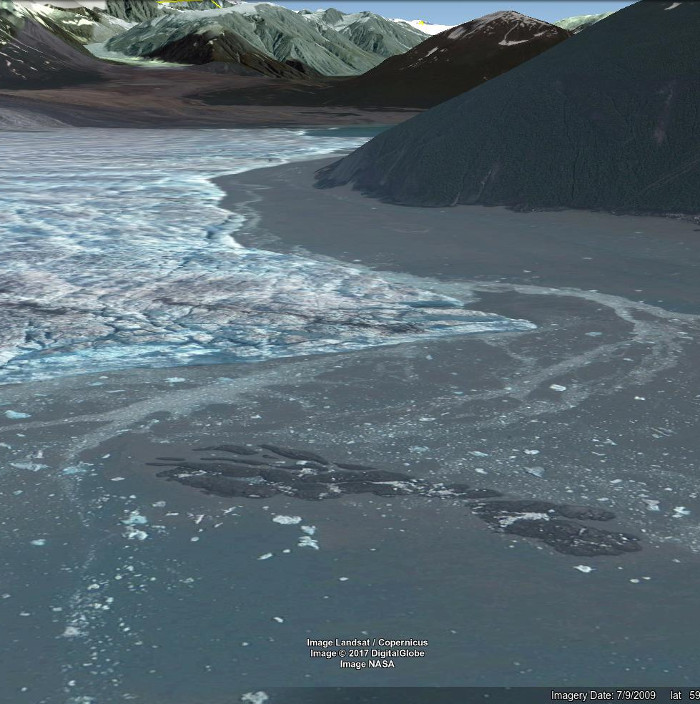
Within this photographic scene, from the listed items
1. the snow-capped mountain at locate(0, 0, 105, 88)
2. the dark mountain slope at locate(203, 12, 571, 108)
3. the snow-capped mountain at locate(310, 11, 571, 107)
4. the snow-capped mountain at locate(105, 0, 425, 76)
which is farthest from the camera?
the snow-capped mountain at locate(105, 0, 425, 76)

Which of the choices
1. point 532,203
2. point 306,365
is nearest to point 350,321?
point 306,365

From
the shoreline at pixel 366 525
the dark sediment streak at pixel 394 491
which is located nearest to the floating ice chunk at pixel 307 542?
the shoreline at pixel 366 525

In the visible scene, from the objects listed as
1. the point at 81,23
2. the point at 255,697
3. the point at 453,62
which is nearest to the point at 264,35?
the point at 81,23

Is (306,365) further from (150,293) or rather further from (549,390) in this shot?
(150,293)

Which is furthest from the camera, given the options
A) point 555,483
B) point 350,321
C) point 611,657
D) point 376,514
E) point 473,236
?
point 473,236

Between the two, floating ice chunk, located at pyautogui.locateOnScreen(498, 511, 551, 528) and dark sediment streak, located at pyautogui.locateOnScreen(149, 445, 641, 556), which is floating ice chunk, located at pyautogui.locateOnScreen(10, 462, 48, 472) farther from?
floating ice chunk, located at pyautogui.locateOnScreen(498, 511, 551, 528)

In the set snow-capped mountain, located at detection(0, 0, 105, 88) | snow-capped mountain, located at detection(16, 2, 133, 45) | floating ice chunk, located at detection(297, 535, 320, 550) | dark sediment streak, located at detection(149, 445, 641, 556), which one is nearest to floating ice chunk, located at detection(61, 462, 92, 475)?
dark sediment streak, located at detection(149, 445, 641, 556)
